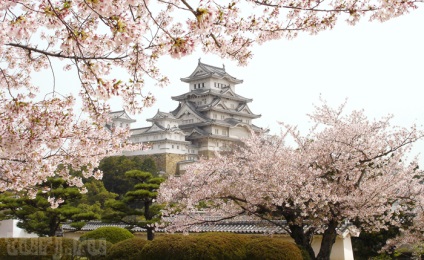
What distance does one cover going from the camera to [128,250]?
8414mm

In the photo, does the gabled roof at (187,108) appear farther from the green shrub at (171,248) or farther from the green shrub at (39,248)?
the green shrub at (171,248)

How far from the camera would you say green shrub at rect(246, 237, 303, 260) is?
279 inches

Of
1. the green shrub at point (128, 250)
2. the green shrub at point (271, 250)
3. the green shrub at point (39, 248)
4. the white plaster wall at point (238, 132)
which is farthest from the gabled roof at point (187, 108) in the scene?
the green shrub at point (271, 250)

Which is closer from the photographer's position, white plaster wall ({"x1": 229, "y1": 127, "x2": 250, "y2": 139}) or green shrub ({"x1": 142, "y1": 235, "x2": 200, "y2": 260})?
green shrub ({"x1": 142, "y1": 235, "x2": 200, "y2": 260})

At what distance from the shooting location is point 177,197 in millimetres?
9164

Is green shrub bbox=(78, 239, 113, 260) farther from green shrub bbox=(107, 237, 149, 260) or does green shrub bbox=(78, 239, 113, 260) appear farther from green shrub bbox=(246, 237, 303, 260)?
green shrub bbox=(246, 237, 303, 260)

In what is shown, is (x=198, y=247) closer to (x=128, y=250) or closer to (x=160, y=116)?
(x=128, y=250)

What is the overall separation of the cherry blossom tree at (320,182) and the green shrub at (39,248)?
9.28 ft

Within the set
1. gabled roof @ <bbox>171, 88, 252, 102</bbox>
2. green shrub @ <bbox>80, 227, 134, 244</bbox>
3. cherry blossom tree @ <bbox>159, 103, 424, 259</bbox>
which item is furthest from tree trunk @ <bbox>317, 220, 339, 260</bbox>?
gabled roof @ <bbox>171, 88, 252, 102</bbox>

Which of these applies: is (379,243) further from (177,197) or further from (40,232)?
(40,232)

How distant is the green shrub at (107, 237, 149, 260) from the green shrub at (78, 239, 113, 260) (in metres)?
0.59

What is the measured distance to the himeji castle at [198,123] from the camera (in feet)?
128

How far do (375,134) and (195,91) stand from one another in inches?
1472

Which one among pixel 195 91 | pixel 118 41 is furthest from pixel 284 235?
pixel 195 91
